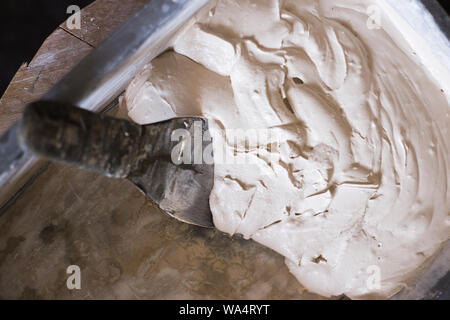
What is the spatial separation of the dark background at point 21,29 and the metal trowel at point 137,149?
3.83ft

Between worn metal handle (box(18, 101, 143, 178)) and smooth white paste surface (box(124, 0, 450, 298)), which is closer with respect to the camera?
worn metal handle (box(18, 101, 143, 178))

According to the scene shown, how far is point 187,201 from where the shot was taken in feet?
5.00

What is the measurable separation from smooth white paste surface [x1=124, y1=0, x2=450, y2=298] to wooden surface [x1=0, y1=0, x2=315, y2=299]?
8.7 inches

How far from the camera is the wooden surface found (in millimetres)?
1578

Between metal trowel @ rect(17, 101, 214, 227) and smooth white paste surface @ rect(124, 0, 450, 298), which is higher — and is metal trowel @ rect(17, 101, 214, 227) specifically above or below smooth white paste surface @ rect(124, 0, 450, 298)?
below

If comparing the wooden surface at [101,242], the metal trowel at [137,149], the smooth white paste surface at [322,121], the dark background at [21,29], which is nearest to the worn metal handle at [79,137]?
the metal trowel at [137,149]

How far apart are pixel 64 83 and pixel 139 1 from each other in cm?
60

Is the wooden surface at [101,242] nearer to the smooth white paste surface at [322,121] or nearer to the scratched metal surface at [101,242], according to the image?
the scratched metal surface at [101,242]

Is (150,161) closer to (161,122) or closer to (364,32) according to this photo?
(161,122)

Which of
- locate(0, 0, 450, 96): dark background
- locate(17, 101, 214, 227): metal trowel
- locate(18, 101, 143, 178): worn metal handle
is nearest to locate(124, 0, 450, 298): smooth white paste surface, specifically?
locate(17, 101, 214, 227): metal trowel

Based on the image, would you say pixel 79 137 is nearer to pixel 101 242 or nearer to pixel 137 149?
pixel 137 149

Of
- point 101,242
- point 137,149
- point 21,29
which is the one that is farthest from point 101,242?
point 21,29

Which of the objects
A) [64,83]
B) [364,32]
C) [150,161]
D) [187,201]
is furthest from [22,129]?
[364,32]

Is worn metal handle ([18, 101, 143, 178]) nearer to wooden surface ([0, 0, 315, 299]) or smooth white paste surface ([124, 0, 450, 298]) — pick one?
smooth white paste surface ([124, 0, 450, 298])
